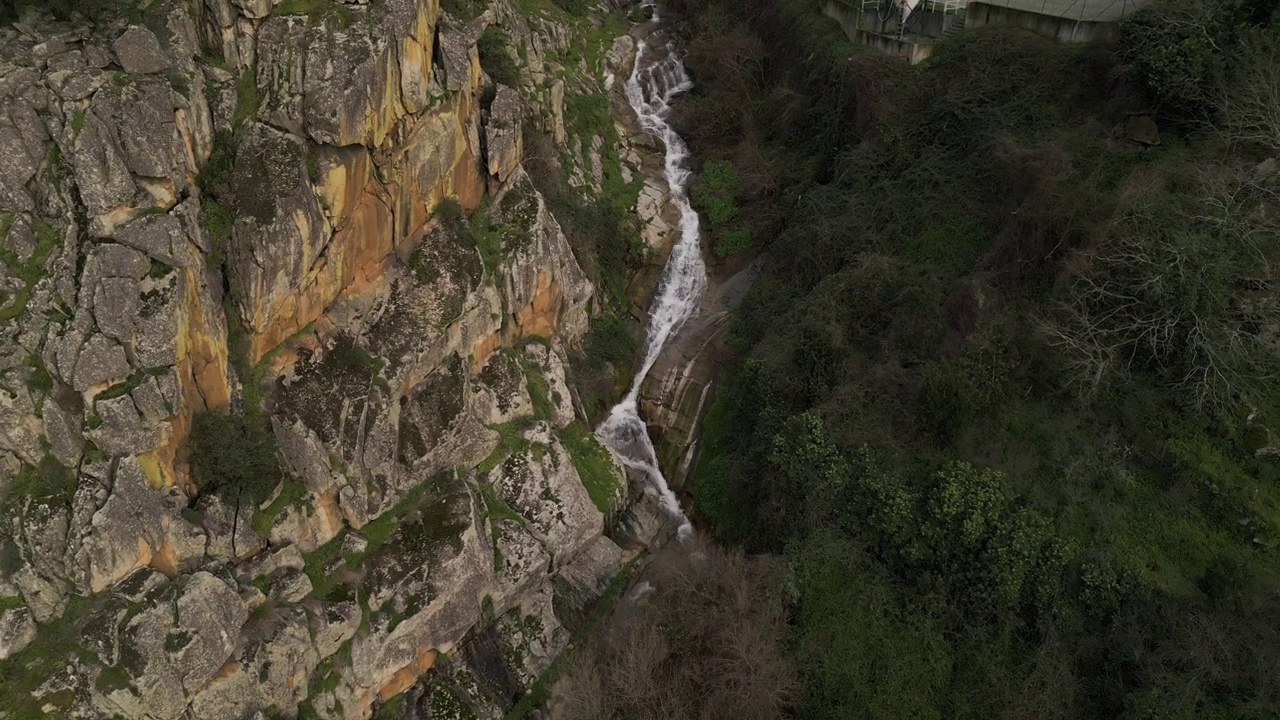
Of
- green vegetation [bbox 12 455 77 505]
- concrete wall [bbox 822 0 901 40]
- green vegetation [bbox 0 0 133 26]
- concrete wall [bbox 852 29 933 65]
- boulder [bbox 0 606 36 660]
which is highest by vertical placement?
concrete wall [bbox 822 0 901 40]

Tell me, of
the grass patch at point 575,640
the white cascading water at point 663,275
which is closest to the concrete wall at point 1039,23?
the white cascading water at point 663,275

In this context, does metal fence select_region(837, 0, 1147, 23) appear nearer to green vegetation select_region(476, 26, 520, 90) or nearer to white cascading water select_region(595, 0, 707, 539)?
white cascading water select_region(595, 0, 707, 539)

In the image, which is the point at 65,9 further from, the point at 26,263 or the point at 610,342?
the point at 610,342

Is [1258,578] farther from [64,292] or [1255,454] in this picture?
[64,292]

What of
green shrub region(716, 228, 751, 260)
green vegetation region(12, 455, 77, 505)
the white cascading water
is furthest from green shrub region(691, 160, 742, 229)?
green vegetation region(12, 455, 77, 505)

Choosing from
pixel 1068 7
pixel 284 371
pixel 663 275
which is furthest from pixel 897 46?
pixel 284 371
